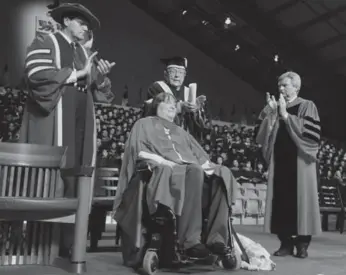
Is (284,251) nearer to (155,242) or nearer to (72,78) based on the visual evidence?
(155,242)

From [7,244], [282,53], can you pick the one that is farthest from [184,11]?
[7,244]

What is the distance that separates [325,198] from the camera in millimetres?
8023

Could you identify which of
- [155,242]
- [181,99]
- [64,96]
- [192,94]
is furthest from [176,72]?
[155,242]

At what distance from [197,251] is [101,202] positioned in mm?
1297

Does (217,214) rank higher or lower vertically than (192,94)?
lower

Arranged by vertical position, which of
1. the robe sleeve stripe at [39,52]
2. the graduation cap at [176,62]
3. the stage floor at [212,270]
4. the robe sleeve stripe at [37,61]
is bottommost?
the stage floor at [212,270]

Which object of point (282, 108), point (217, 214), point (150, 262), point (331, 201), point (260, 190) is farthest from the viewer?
point (260, 190)

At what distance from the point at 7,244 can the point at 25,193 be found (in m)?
0.36

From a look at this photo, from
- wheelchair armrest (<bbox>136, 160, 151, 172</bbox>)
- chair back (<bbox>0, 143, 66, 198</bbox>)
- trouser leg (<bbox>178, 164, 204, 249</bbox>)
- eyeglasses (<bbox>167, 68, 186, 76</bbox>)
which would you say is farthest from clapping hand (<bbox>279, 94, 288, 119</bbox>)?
chair back (<bbox>0, 143, 66, 198</bbox>)

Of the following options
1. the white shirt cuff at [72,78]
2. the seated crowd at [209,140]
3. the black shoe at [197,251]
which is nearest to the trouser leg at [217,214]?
the black shoe at [197,251]

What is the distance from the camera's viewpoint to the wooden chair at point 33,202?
8.07 feet

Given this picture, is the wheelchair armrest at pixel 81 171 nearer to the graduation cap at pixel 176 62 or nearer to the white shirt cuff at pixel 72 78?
the white shirt cuff at pixel 72 78

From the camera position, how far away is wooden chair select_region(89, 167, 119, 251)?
12.6 ft

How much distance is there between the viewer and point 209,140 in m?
10.5
